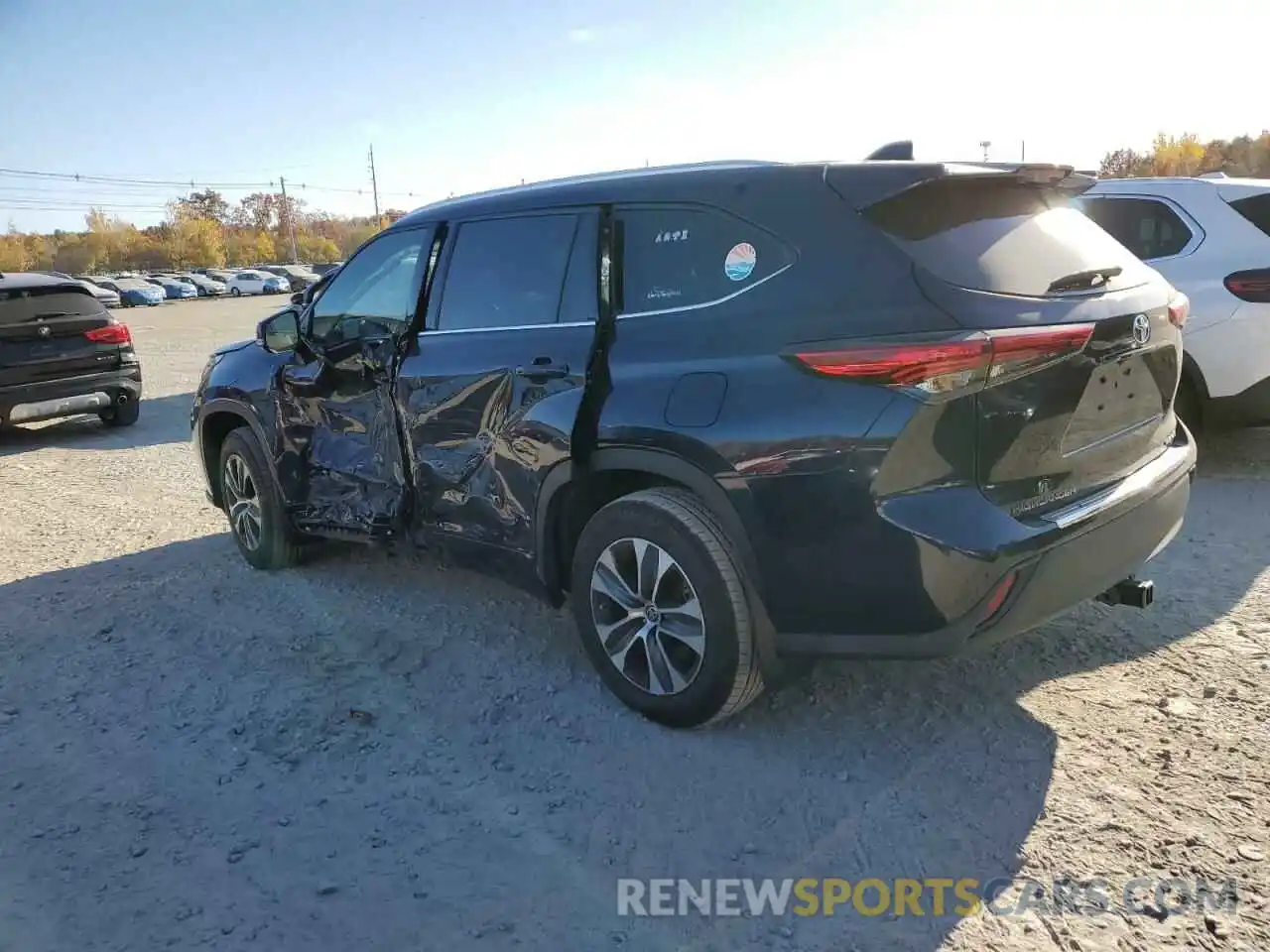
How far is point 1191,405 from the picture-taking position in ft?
19.3

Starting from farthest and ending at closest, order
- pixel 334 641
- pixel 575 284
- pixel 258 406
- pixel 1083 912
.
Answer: pixel 258 406 < pixel 334 641 < pixel 575 284 < pixel 1083 912

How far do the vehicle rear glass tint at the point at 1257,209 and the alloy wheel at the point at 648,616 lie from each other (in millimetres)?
4677

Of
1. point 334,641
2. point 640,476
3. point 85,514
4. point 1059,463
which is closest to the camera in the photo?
point 1059,463

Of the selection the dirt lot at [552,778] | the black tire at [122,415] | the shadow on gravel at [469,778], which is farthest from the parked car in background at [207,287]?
the shadow on gravel at [469,778]

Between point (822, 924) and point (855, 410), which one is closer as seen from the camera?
point (822, 924)

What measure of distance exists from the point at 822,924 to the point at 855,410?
1.35 meters

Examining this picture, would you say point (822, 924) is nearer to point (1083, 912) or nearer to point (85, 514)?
point (1083, 912)

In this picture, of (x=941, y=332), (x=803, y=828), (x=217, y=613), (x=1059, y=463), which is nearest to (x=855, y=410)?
(x=941, y=332)

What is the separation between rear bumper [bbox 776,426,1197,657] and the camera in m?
2.72

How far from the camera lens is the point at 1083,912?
7.86 ft

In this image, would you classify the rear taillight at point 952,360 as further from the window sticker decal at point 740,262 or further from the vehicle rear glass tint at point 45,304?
the vehicle rear glass tint at point 45,304

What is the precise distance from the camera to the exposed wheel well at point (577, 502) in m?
3.41

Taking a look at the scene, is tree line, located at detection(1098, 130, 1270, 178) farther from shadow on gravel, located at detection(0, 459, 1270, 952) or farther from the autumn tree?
the autumn tree

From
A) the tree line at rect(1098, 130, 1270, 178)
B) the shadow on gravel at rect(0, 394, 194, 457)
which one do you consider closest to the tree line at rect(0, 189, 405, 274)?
the tree line at rect(1098, 130, 1270, 178)
